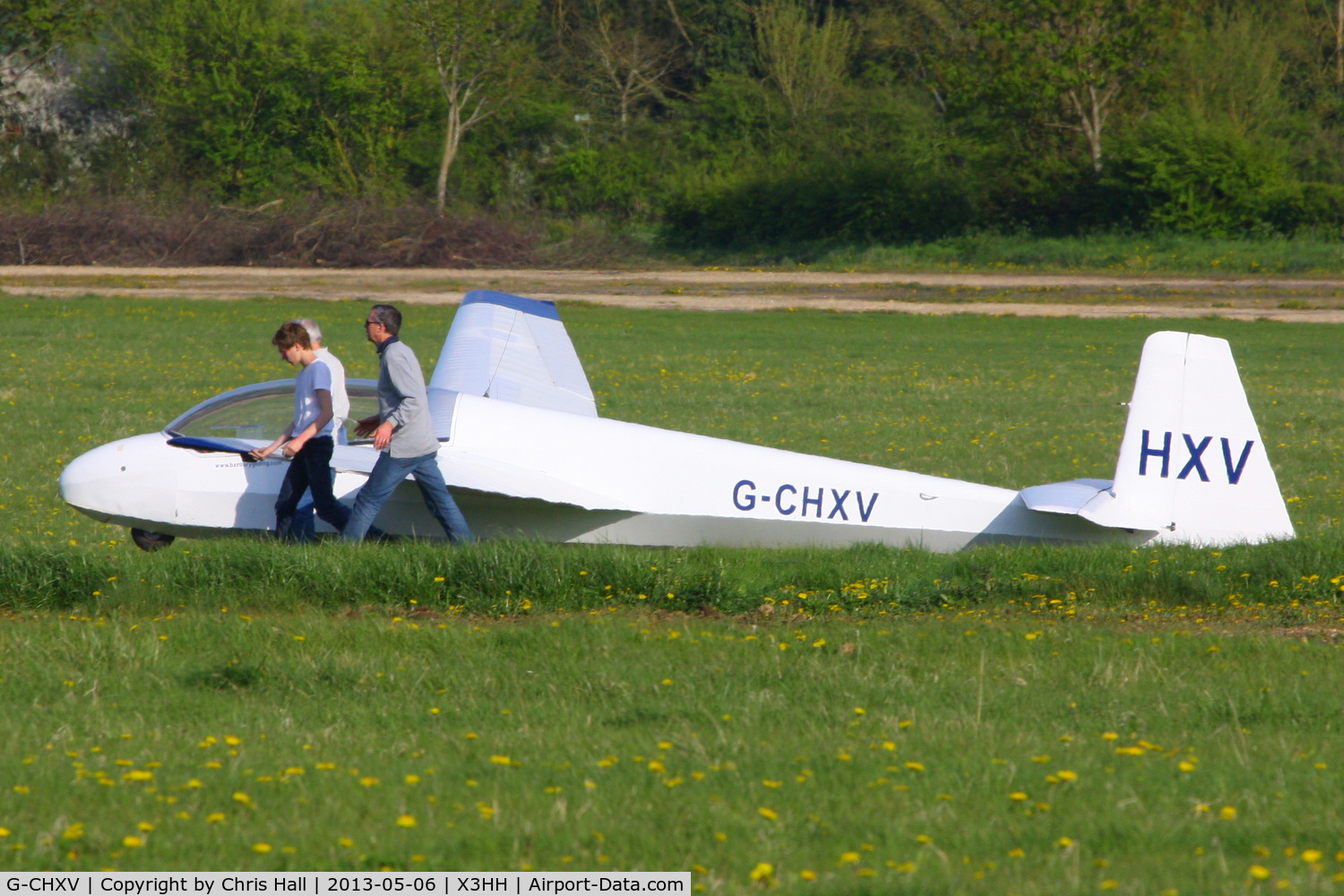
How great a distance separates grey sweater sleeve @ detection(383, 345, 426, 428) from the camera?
758 cm

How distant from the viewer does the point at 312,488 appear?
7.94m

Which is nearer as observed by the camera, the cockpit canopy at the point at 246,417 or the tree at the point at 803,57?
the cockpit canopy at the point at 246,417

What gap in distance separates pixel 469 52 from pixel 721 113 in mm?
11747

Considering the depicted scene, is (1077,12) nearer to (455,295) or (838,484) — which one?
(455,295)

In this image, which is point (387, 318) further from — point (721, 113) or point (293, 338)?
point (721, 113)

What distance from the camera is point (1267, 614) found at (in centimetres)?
673

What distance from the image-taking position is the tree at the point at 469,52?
49.4 meters

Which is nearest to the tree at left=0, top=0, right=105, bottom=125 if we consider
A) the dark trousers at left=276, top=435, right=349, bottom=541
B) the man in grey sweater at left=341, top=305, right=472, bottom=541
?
the dark trousers at left=276, top=435, right=349, bottom=541

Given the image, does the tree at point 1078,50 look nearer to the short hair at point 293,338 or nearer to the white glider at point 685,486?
the white glider at point 685,486

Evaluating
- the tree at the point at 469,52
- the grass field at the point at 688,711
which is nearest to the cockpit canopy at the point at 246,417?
the grass field at the point at 688,711

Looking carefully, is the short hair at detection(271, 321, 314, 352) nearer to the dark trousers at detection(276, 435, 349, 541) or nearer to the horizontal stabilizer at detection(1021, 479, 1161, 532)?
the dark trousers at detection(276, 435, 349, 541)

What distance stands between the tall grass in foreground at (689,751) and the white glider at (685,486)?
1.79 m

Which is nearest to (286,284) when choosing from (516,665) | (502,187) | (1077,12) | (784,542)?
(502,187)

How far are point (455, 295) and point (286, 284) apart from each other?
6.00m
